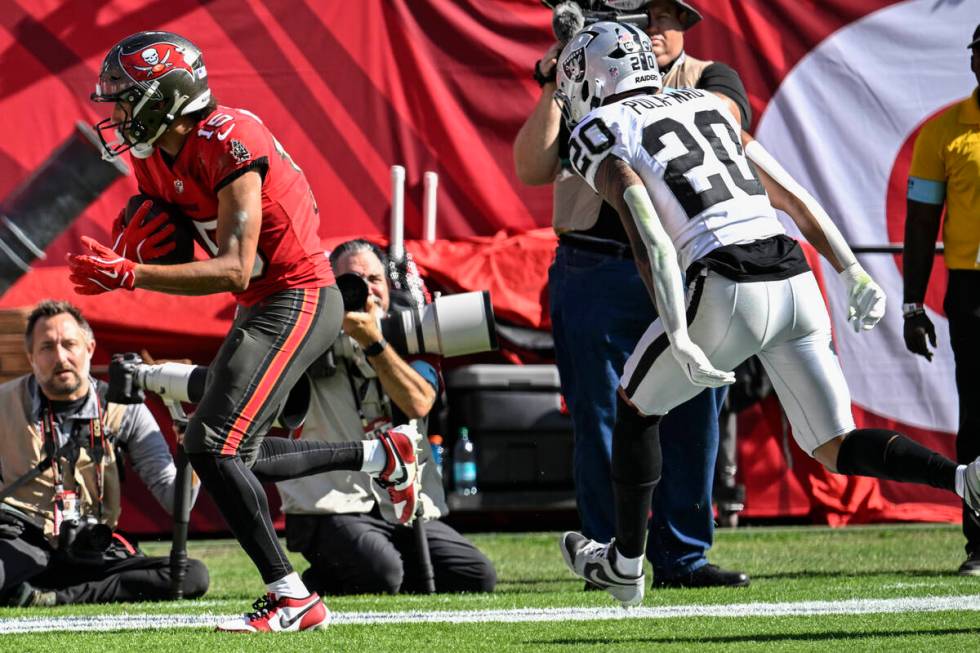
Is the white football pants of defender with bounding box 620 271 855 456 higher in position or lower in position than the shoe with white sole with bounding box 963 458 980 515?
higher

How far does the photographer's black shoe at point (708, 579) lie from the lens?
209 inches

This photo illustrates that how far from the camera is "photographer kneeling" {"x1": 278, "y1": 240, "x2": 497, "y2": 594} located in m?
5.61

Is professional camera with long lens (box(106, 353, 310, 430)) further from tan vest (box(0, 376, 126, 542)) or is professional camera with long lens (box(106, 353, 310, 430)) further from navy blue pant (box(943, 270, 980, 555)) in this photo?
navy blue pant (box(943, 270, 980, 555))

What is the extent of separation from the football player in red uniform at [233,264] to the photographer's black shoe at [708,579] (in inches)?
58.9

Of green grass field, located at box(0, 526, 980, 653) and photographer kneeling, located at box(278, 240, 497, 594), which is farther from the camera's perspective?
photographer kneeling, located at box(278, 240, 497, 594)

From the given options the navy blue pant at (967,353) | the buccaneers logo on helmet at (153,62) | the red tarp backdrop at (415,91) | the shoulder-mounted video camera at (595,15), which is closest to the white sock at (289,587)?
the buccaneers logo on helmet at (153,62)

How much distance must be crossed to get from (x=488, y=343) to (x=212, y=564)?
208cm

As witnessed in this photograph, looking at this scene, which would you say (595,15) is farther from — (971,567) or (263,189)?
(971,567)

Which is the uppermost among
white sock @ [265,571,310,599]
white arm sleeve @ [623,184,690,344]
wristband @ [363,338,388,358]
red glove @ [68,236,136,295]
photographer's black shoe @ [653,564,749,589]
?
red glove @ [68,236,136,295]

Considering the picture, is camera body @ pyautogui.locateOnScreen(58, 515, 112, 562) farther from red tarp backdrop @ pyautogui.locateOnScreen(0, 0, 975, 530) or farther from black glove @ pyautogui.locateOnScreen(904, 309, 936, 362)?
black glove @ pyautogui.locateOnScreen(904, 309, 936, 362)

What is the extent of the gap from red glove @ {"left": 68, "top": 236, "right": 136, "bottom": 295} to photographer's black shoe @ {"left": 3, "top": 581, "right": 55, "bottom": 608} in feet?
5.77

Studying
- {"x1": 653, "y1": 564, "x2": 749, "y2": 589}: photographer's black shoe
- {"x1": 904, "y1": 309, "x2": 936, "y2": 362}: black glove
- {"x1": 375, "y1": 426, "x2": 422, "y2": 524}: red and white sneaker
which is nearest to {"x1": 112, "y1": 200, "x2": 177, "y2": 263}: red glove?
{"x1": 375, "y1": 426, "x2": 422, "y2": 524}: red and white sneaker

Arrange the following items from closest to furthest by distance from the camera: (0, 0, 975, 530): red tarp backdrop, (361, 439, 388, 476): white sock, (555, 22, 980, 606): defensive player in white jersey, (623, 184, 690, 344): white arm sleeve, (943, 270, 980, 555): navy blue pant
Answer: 1. (623, 184, 690, 344): white arm sleeve
2. (555, 22, 980, 606): defensive player in white jersey
3. (361, 439, 388, 476): white sock
4. (943, 270, 980, 555): navy blue pant
5. (0, 0, 975, 530): red tarp backdrop

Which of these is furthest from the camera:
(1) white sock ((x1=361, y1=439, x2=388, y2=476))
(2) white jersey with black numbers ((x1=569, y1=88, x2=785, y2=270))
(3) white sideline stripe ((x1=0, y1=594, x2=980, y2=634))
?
(1) white sock ((x1=361, y1=439, x2=388, y2=476))
